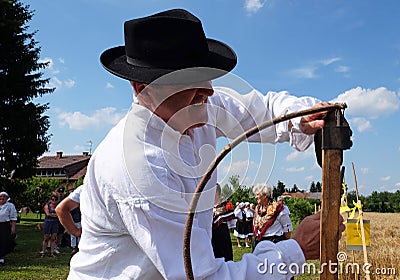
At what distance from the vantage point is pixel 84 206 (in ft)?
5.78

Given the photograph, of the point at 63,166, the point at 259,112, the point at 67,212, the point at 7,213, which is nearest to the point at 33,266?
the point at 7,213

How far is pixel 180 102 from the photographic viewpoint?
1.56m

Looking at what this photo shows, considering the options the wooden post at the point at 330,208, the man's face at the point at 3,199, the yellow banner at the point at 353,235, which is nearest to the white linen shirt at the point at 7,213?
the man's face at the point at 3,199

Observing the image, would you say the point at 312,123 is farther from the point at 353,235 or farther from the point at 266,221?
the point at 266,221

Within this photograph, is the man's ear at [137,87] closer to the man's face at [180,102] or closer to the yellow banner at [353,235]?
the man's face at [180,102]

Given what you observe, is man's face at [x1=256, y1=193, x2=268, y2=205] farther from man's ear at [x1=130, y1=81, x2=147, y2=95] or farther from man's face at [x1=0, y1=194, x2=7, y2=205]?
man's ear at [x1=130, y1=81, x2=147, y2=95]

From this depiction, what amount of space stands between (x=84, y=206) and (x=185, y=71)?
2.17 ft

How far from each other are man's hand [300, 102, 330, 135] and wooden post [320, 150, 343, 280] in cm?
15

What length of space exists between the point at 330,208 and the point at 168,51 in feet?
2.43

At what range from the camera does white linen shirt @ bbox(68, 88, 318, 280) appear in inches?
57.9

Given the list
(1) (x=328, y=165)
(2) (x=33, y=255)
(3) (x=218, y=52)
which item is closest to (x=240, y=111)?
(3) (x=218, y=52)

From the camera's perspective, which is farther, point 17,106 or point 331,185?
point 17,106

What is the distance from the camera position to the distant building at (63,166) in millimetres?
66188

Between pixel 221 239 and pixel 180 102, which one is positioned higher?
pixel 180 102
